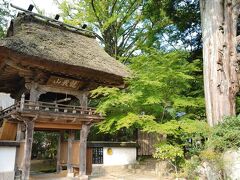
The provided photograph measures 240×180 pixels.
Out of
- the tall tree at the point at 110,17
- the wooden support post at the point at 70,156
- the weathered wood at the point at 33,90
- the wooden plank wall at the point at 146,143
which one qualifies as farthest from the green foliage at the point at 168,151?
the tall tree at the point at 110,17

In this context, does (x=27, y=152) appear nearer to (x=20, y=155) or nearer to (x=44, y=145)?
(x=20, y=155)

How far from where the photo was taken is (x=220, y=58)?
8.68 metres

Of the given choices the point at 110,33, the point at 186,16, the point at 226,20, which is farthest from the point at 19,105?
the point at 110,33

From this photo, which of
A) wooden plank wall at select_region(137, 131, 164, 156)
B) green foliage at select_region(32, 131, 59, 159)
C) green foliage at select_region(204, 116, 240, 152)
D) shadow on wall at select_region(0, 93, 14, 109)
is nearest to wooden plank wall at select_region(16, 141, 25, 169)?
green foliage at select_region(204, 116, 240, 152)

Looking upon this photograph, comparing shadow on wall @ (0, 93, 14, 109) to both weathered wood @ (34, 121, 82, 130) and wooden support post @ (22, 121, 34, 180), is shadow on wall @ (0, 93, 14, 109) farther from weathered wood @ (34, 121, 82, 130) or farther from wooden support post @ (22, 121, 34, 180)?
wooden support post @ (22, 121, 34, 180)

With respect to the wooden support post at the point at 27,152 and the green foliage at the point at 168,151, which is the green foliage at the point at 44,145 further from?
the green foliage at the point at 168,151

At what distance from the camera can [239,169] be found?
6.57m

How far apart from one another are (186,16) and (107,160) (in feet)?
27.2

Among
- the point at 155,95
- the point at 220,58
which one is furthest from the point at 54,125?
the point at 220,58

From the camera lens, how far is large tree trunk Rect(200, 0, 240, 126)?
27.5 feet

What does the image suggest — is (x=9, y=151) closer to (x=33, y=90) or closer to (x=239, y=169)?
(x=33, y=90)

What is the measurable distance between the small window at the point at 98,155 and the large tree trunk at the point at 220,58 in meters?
6.22

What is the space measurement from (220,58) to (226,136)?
2.93 meters

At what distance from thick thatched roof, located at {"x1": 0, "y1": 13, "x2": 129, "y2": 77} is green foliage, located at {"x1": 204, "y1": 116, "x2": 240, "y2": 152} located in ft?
16.7
